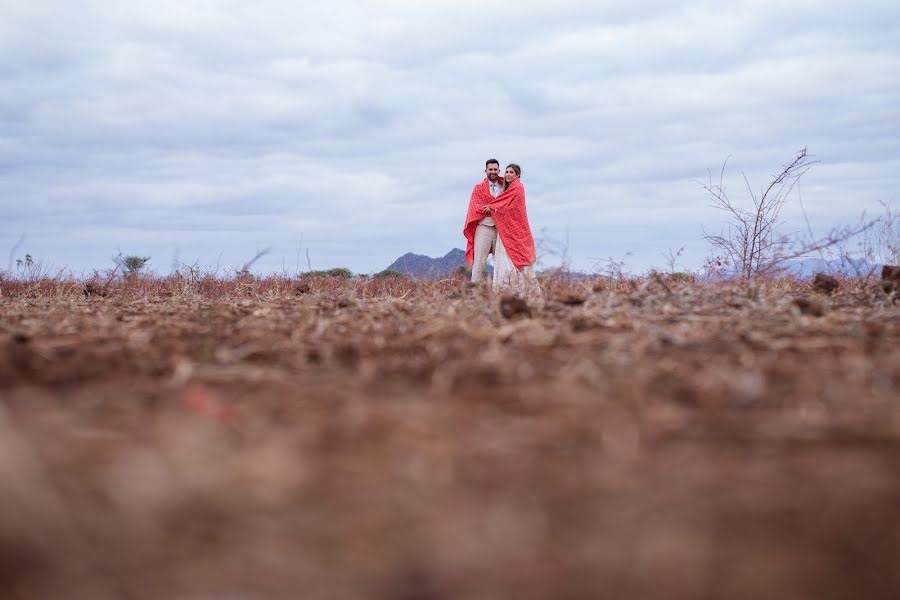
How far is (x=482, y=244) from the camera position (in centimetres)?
1197

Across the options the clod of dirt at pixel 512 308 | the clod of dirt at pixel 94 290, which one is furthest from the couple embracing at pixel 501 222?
the clod of dirt at pixel 512 308

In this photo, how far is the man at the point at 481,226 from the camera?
37.8 ft

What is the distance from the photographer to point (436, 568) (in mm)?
1213

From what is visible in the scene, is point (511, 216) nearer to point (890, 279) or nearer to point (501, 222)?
point (501, 222)

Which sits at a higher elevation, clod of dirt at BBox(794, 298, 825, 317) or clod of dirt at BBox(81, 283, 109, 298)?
clod of dirt at BBox(81, 283, 109, 298)

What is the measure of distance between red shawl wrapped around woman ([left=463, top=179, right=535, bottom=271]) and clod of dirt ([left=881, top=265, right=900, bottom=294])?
5804 millimetres

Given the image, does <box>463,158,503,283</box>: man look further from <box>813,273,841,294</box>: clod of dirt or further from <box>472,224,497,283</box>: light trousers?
<box>813,273,841,294</box>: clod of dirt

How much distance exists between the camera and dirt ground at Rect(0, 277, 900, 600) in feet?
3.92

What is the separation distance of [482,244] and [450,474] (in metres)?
10.4

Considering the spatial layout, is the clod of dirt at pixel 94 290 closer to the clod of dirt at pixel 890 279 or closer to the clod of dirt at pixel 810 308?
the clod of dirt at pixel 810 308

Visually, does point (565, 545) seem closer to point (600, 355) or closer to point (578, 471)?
point (578, 471)

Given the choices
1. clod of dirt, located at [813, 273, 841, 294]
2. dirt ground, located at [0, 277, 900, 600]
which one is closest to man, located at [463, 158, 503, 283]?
clod of dirt, located at [813, 273, 841, 294]

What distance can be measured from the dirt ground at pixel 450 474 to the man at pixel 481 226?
28.0 ft

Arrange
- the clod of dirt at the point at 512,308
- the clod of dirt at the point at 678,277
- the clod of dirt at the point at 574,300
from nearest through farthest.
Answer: the clod of dirt at the point at 512,308 → the clod of dirt at the point at 574,300 → the clod of dirt at the point at 678,277
